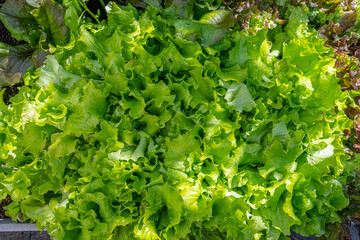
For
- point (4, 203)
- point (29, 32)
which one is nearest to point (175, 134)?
point (29, 32)

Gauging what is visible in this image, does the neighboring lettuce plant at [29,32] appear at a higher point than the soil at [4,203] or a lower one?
higher

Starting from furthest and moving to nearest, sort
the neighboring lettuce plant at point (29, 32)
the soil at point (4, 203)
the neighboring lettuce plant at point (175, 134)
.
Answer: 1. the soil at point (4, 203)
2. the neighboring lettuce plant at point (29, 32)
3. the neighboring lettuce plant at point (175, 134)

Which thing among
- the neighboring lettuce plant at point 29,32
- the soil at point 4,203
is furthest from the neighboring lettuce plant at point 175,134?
the soil at point 4,203

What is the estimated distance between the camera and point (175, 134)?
5.39 ft

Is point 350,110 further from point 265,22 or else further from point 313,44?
point 265,22

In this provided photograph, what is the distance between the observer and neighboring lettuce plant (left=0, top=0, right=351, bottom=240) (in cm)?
160

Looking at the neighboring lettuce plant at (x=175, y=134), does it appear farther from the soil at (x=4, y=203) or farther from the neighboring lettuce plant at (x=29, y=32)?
the soil at (x=4, y=203)

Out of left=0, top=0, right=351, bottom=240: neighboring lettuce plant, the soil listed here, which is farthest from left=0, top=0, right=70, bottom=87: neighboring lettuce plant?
the soil

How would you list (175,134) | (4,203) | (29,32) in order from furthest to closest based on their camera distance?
1. (4,203)
2. (29,32)
3. (175,134)

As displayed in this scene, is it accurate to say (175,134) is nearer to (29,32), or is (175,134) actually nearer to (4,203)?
(29,32)

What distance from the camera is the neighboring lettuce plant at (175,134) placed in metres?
1.60

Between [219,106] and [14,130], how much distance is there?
127cm

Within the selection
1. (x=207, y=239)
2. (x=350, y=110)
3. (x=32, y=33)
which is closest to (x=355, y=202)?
(x=350, y=110)

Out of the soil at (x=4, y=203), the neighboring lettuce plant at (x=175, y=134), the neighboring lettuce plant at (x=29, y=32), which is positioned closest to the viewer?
the neighboring lettuce plant at (x=175, y=134)
